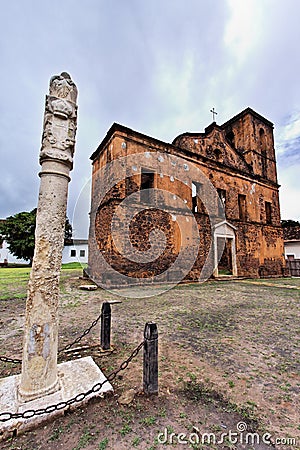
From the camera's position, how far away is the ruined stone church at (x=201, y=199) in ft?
33.2

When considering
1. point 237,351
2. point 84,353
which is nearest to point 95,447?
point 84,353

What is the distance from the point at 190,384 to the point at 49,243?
211 centimetres

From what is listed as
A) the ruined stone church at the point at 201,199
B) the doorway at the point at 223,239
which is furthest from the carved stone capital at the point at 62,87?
the doorway at the point at 223,239

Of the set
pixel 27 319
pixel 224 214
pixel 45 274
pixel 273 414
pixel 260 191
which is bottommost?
pixel 273 414

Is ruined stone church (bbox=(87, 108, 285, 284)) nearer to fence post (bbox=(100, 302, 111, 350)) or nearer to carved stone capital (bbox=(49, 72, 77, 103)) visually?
fence post (bbox=(100, 302, 111, 350))

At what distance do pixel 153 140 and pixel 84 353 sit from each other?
34.2ft

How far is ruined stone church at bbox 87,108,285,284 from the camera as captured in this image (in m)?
10.1

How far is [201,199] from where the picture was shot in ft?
44.6

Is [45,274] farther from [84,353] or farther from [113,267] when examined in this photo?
[113,267]

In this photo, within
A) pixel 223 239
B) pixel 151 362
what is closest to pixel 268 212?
pixel 223 239

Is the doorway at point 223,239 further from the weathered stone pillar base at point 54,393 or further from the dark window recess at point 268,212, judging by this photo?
the weathered stone pillar base at point 54,393

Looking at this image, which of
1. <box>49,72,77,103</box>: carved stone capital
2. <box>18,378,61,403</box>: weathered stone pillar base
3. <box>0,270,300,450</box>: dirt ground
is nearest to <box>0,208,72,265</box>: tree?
<box>0,270,300,450</box>: dirt ground

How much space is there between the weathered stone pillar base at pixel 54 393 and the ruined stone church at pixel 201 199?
22.3ft

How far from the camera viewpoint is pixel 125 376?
2.56 m
